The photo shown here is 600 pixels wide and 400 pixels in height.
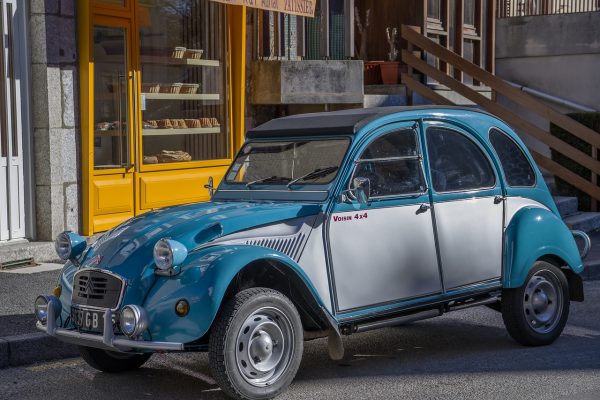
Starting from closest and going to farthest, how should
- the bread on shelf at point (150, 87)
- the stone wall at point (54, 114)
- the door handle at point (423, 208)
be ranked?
the door handle at point (423, 208) < the stone wall at point (54, 114) < the bread on shelf at point (150, 87)

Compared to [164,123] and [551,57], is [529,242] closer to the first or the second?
[164,123]

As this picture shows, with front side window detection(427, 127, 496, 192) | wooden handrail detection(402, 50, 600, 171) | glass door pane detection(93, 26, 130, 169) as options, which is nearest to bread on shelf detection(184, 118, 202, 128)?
glass door pane detection(93, 26, 130, 169)

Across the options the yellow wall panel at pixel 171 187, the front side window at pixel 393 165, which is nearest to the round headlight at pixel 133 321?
the front side window at pixel 393 165

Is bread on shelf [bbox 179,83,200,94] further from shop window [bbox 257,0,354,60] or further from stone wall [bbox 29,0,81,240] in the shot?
stone wall [bbox 29,0,81,240]

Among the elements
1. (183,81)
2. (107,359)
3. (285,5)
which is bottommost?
(107,359)

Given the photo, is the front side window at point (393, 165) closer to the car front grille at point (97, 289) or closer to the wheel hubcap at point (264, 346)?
the wheel hubcap at point (264, 346)

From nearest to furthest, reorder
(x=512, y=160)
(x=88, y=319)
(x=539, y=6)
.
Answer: (x=88, y=319)
(x=512, y=160)
(x=539, y=6)

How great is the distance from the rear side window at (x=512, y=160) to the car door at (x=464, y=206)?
0.18 metres

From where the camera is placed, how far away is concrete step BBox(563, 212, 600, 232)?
13.5 metres

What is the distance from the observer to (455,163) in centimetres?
745

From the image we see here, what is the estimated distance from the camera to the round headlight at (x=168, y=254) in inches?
234

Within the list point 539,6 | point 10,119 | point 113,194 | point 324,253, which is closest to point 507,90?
point 113,194

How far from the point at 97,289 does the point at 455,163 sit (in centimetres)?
276

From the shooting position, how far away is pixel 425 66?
1570 centimetres
